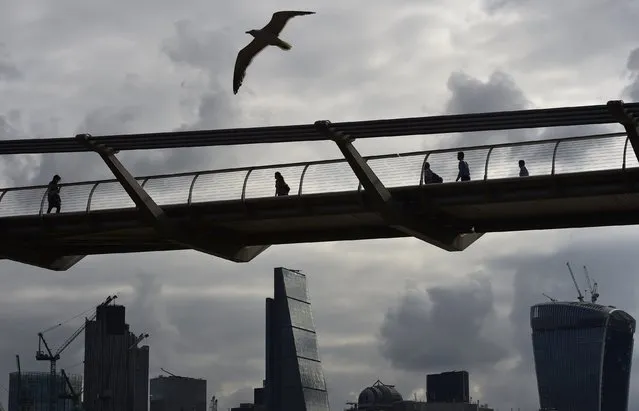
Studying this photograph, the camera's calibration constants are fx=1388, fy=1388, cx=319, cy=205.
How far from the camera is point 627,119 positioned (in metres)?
40.8

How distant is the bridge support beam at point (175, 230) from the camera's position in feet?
164

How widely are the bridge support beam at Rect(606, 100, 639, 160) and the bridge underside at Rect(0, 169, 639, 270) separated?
145 cm

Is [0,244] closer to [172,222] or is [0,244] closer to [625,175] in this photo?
[172,222]

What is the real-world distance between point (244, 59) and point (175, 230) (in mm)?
7304

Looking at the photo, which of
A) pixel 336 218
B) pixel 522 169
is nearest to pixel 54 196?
pixel 336 218

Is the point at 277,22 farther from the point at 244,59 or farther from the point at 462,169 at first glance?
the point at 462,169

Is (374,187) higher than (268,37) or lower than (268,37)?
lower

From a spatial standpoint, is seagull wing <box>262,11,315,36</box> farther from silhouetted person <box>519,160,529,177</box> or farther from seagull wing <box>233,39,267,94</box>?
silhouetted person <box>519,160,529,177</box>

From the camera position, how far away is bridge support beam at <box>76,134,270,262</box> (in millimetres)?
50125

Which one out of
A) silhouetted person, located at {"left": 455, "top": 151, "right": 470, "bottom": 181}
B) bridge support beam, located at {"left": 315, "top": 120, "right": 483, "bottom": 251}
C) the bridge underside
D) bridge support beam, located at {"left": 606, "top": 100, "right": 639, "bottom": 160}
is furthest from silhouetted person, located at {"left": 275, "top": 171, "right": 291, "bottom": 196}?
bridge support beam, located at {"left": 606, "top": 100, "right": 639, "bottom": 160}

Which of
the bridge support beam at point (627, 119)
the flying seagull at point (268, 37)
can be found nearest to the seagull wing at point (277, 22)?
the flying seagull at point (268, 37)

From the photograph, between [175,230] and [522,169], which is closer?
[522,169]

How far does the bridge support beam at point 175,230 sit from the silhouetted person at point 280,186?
3935mm

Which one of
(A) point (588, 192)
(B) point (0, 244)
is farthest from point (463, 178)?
(B) point (0, 244)
